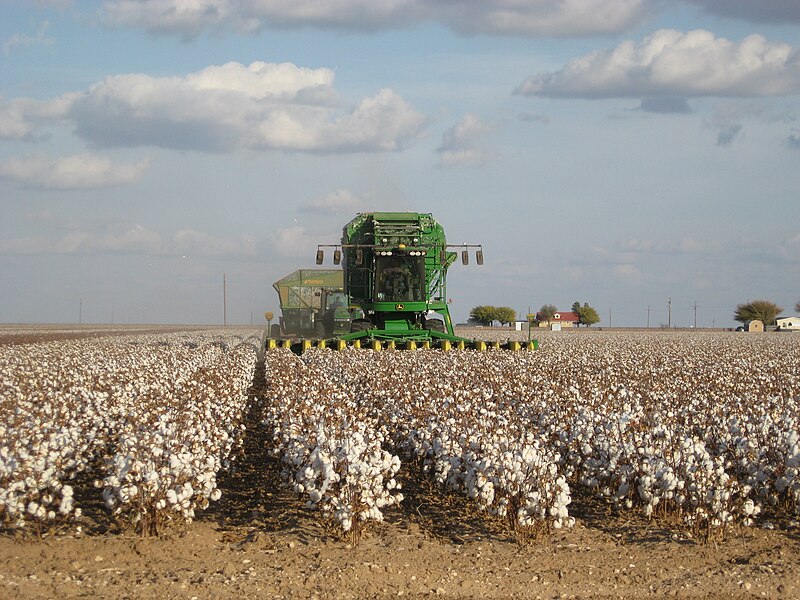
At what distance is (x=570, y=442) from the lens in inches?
393

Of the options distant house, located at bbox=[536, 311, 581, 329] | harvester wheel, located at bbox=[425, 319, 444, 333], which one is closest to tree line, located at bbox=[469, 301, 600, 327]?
distant house, located at bbox=[536, 311, 581, 329]

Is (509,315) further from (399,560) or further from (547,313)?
(399,560)

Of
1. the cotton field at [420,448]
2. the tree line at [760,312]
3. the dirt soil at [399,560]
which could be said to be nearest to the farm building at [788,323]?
the tree line at [760,312]

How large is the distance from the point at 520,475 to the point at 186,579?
2.78 m

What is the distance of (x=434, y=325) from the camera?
2741 centimetres

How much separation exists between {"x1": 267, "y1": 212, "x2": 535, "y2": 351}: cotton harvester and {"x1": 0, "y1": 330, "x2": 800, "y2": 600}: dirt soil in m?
16.5

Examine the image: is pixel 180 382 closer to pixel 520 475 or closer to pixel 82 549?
pixel 82 549

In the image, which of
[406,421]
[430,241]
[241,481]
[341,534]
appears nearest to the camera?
[341,534]

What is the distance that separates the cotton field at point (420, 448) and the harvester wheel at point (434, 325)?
10.1 m

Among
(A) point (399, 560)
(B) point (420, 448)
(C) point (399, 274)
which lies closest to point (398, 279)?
(C) point (399, 274)

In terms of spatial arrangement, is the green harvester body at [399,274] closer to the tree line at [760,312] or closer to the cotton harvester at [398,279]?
the cotton harvester at [398,279]

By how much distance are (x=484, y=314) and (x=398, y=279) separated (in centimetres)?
10201

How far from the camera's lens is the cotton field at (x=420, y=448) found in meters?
8.23

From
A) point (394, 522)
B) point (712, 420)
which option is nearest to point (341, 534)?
point (394, 522)
